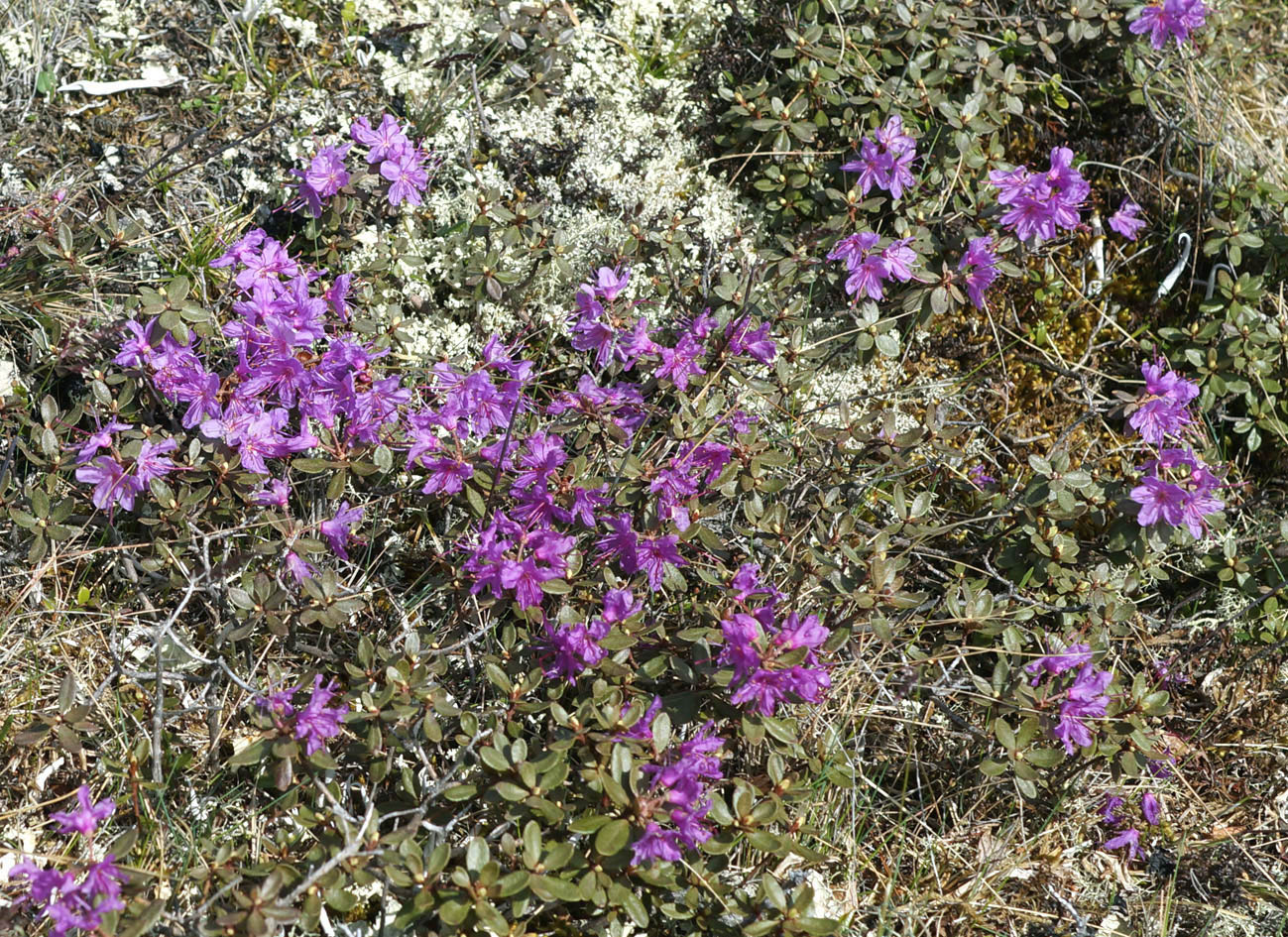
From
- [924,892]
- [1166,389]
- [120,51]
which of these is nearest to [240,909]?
[924,892]

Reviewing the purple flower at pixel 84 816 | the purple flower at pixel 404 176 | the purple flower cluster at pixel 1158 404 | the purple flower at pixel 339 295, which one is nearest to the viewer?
the purple flower at pixel 84 816

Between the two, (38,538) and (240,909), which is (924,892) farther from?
(38,538)

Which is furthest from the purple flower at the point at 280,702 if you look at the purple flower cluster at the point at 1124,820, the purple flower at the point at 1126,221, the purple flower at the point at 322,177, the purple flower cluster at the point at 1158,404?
the purple flower at the point at 1126,221

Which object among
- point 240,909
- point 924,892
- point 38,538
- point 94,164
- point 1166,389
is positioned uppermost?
point 1166,389

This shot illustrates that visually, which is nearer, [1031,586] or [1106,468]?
[1031,586]

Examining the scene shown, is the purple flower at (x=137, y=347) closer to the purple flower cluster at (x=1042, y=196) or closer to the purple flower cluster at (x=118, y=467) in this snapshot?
the purple flower cluster at (x=118, y=467)

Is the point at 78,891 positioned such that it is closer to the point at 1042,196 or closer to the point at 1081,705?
the point at 1081,705

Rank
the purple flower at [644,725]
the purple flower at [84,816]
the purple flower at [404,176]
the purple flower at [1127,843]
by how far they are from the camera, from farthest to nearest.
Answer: the purple flower at [404,176]
the purple flower at [1127,843]
the purple flower at [644,725]
the purple flower at [84,816]
